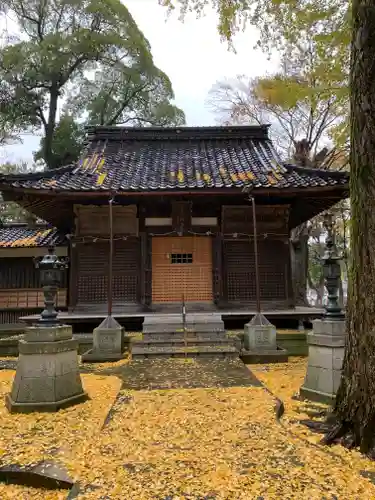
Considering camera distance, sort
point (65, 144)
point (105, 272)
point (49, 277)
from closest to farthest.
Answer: point (49, 277)
point (105, 272)
point (65, 144)

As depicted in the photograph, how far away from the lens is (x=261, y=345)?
8.12 metres

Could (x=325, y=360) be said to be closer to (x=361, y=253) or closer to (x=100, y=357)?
(x=361, y=253)

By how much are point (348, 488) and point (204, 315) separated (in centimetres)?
729

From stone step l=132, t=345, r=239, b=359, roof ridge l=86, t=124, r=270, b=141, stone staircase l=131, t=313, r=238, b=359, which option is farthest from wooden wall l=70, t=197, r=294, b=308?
roof ridge l=86, t=124, r=270, b=141

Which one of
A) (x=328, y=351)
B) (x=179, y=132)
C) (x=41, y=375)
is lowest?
(x=41, y=375)

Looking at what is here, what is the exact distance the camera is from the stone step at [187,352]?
25.0ft

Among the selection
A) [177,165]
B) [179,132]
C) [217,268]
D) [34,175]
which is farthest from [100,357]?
[179,132]

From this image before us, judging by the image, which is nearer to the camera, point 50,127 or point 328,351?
point 328,351


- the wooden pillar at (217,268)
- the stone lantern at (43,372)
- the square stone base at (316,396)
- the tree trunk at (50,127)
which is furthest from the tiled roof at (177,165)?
the tree trunk at (50,127)

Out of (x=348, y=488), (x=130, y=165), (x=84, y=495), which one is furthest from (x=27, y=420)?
(x=130, y=165)

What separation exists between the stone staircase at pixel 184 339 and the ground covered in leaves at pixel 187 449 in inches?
92.9

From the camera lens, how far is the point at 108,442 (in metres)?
3.63

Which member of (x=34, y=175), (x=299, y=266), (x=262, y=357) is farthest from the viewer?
(x=299, y=266)

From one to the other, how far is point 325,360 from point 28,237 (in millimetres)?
14459
